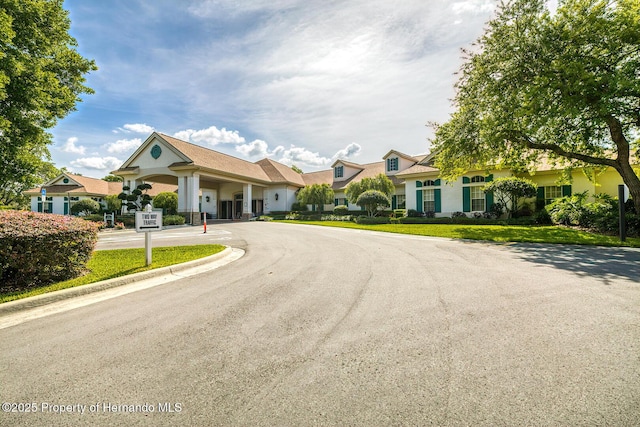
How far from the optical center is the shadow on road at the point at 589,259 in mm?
6033

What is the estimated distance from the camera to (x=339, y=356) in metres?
2.84

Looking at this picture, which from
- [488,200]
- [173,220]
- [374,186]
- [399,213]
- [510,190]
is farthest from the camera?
[399,213]

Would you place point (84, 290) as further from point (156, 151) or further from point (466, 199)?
point (156, 151)

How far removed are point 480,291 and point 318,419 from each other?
157 inches

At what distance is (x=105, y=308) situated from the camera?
174 inches

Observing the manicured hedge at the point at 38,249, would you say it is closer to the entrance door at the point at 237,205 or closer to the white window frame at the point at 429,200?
the white window frame at the point at 429,200

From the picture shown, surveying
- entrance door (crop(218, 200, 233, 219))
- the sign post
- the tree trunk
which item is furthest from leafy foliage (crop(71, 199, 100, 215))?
the tree trunk

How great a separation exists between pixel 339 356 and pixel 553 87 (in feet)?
48.3

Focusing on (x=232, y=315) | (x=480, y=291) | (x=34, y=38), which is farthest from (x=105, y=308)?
(x=34, y=38)

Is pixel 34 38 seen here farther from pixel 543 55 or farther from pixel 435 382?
pixel 543 55

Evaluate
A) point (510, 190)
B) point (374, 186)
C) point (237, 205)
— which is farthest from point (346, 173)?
point (510, 190)

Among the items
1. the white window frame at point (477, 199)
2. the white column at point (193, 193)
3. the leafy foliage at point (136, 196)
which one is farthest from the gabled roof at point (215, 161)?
the white window frame at point (477, 199)

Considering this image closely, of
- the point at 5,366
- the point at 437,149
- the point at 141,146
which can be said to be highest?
the point at 141,146

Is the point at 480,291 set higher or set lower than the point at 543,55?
lower
